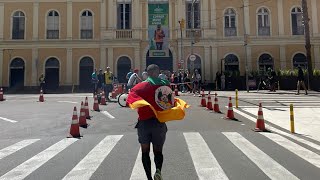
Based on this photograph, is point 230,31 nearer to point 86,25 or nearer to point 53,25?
point 86,25

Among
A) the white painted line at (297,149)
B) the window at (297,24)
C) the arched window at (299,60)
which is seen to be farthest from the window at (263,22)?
Answer: the white painted line at (297,149)

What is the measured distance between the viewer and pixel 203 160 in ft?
22.3

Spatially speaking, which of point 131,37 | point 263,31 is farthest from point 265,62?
point 131,37

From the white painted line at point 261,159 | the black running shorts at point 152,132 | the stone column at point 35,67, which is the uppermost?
the stone column at point 35,67

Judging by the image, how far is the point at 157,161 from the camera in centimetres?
512

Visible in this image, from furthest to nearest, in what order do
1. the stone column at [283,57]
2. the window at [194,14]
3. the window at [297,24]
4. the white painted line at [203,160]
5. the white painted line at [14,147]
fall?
the window at [194,14], the window at [297,24], the stone column at [283,57], the white painted line at [14,147], the white painted line at [203,160]

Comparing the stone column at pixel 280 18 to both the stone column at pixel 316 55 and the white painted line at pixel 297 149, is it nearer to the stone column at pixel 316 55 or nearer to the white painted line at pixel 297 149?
the stone column at pixel 316 55

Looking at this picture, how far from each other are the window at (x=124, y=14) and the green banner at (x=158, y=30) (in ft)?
12.0

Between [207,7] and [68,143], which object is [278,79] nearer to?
[207,7]

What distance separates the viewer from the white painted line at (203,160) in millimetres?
5777

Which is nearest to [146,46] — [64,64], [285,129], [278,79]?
[64,64]

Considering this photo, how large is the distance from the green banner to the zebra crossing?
926 inches

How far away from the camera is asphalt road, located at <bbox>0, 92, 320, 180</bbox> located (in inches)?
235

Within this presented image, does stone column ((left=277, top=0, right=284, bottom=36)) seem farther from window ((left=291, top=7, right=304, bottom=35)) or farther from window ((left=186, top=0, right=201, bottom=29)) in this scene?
window ((left=186, top=0, right=201, bottom=29))
